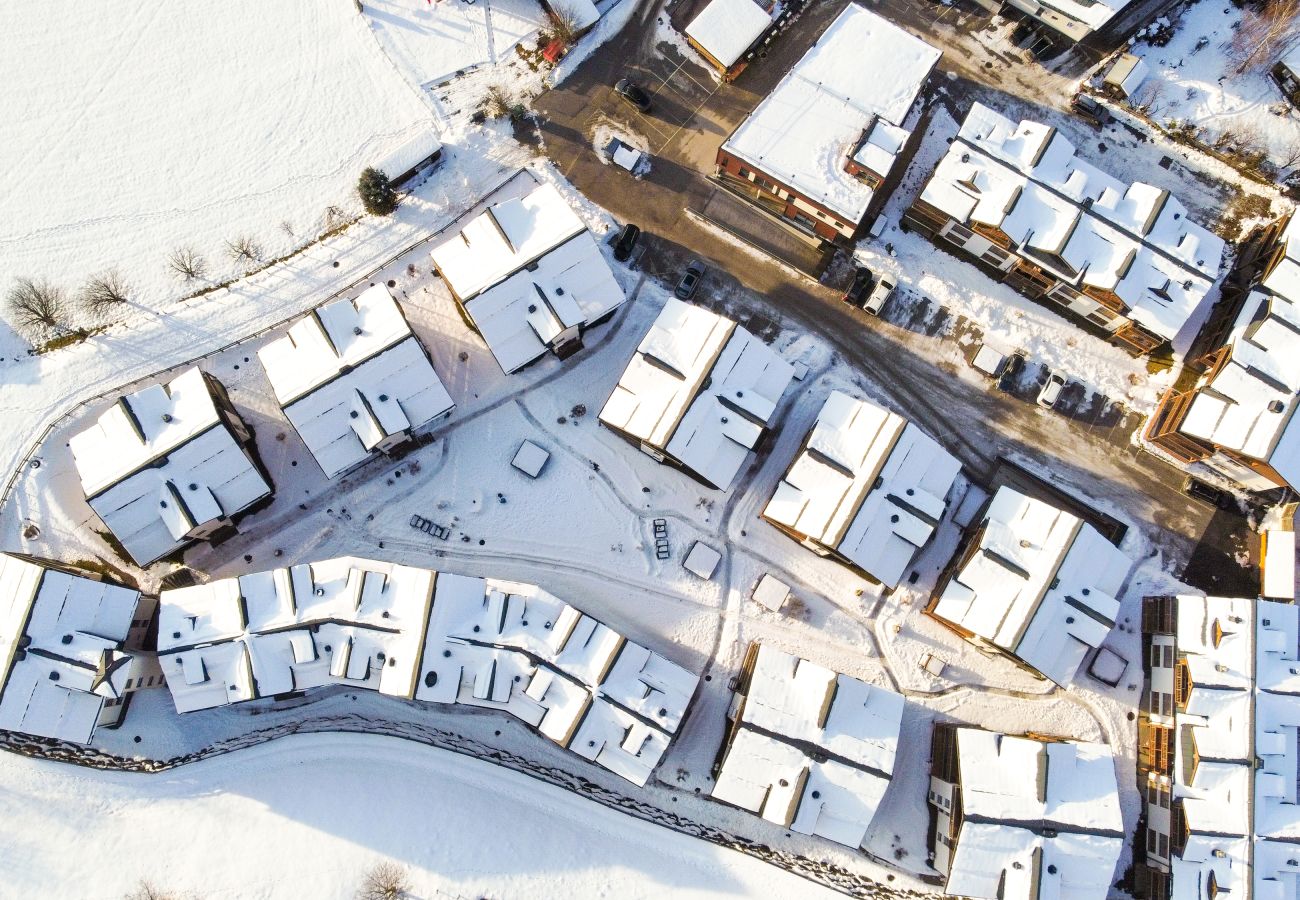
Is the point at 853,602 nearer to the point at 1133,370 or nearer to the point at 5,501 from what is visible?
the point at 1133,370

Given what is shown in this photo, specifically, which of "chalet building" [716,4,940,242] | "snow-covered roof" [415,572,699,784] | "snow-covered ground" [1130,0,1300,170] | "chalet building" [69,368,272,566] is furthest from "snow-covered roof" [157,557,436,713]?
"snow-covered ground" [1130,0,1300,170]

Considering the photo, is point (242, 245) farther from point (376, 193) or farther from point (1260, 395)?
point (1260, 395)

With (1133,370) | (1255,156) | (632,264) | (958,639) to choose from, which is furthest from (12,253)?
(1255,156)

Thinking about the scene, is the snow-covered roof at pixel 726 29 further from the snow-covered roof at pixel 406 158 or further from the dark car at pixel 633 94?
the snow-covered roof at pixel 406 158

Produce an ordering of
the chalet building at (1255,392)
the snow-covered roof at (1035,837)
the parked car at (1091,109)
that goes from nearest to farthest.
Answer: the snow-covered roof at (1035,837), the chalet building at (1255,392), the parked car at (1091,109)

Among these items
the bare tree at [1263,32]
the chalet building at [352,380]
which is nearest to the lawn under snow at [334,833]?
the chalet building at [352,380]

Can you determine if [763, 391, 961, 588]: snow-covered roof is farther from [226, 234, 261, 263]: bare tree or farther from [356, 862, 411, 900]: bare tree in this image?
[226, 234, 261, 263]: bare tree
